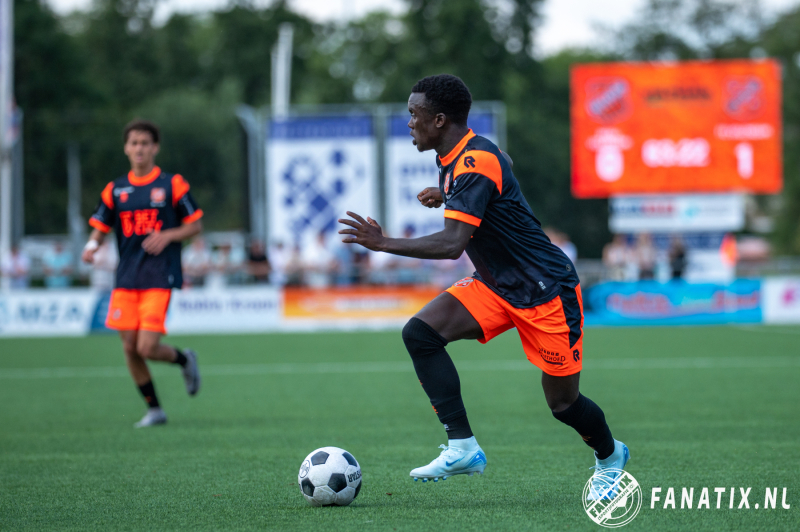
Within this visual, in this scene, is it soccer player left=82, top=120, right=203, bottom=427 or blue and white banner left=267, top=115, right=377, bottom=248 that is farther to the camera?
blue and white banner left=267, top=115, right=377, bottom=248

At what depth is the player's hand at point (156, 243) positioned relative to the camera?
731cm

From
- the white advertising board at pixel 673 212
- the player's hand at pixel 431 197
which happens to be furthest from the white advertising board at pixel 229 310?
the player's hand at pixel 431 197

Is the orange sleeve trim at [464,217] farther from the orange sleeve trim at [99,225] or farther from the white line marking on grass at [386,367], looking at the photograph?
the white line marking on grass at [386,367]

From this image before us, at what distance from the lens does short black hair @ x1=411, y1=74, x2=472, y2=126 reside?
14.8ft

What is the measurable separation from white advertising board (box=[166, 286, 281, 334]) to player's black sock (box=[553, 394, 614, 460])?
1546 centimetres

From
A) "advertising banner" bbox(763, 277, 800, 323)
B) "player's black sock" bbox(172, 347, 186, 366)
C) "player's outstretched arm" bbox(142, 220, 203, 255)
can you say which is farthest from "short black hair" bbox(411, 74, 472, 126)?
"advertising banner" bbox(763, 277, 800, 323)

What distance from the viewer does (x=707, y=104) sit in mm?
23297

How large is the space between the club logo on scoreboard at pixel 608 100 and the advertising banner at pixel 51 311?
41.0 feet

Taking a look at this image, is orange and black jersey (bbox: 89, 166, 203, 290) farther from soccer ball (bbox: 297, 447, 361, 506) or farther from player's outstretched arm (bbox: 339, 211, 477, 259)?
player's outstretched arm (bbox: 339, 211, 477, 259)

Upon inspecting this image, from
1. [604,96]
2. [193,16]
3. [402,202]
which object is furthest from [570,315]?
[193,16]

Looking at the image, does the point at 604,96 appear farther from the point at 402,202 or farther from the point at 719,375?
the point at 719,375

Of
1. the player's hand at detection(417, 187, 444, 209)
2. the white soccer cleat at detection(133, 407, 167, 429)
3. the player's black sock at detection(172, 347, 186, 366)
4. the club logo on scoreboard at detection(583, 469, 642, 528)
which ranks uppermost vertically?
the player's hand at detection(417, 187, 444, 209)

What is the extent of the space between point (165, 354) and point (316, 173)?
14.3 metres

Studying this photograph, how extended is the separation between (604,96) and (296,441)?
59.6 feet
